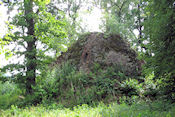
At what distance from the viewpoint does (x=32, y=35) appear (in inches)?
321

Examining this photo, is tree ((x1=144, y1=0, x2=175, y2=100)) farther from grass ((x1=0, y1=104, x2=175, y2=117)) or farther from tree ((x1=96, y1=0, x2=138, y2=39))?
tree ((x1=96, y1=0, x2=138, y2=39))

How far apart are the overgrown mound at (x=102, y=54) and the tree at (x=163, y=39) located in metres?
3.74

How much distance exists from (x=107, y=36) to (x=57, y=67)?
4.22 meters

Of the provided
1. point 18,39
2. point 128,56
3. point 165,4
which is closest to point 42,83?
point 18,39

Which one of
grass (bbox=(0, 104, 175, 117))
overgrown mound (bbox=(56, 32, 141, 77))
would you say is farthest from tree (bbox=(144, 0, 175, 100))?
overgrown mound (bbox=(56, 32, 141, 77))

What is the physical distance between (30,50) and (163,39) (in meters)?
6.47

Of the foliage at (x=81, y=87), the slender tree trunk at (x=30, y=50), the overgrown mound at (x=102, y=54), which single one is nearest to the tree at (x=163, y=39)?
the foliage at (x=81, y=87)

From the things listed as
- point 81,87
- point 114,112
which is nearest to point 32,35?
point 81,87

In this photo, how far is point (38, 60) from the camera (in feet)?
26.1

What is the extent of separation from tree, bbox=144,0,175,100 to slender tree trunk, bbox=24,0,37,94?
5.62m

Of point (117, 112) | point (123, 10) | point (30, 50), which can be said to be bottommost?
point (117, 112)

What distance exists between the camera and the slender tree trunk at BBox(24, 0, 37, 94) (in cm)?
784

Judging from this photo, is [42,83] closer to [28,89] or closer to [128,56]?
[28,89]

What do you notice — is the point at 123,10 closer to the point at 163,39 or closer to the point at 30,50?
the point at 30,50
